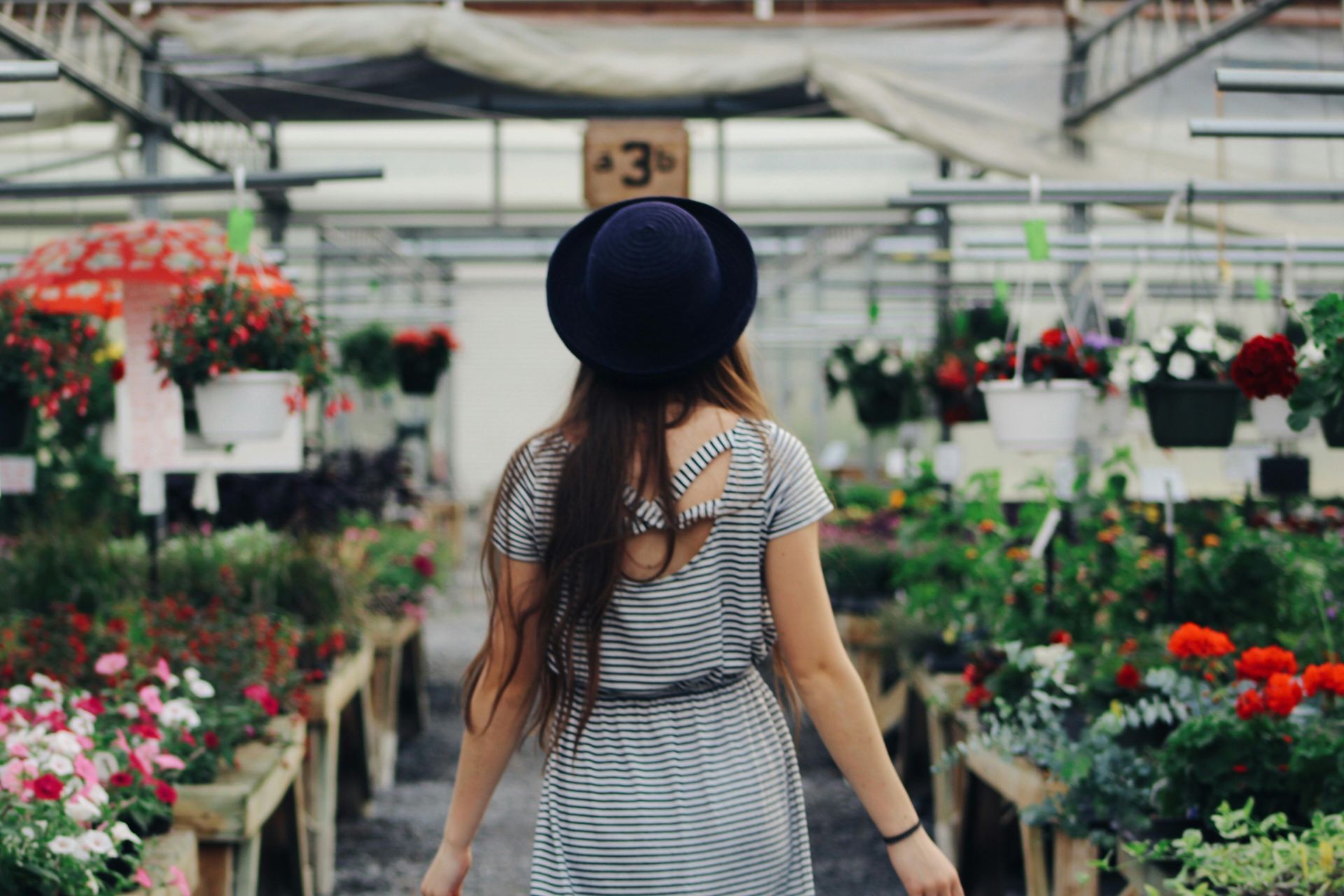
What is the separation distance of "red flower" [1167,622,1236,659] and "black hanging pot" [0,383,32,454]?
2.46m

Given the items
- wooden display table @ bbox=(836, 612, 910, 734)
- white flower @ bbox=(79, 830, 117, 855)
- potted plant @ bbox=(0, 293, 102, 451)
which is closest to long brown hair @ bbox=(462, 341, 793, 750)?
white flower @ bbox=(79, 830, 117, 855)

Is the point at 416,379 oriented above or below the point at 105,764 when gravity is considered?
above

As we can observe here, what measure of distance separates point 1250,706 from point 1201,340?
143 centimetres

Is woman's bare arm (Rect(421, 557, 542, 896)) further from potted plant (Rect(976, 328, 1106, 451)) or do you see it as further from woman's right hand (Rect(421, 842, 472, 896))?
potted plant (Rect(976, 328, 1106, 451))

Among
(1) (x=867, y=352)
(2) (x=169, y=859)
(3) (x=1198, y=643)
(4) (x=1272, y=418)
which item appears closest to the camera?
(2) (x=169, y=859)

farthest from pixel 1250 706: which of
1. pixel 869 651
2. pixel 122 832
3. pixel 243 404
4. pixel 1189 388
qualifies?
pixel 869 651

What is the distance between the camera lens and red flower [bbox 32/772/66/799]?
2.14 m

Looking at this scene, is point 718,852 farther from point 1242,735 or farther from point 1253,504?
point 1253,504

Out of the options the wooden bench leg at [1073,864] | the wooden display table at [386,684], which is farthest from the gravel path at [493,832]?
the wooden bench leg at [1073,864]

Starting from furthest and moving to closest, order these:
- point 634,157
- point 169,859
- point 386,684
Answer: point 386,684
point 634,157
point 169,859

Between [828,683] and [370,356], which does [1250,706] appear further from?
[370,356]

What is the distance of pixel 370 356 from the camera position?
8750mm

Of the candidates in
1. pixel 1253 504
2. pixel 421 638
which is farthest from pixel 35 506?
pixel 1253 504

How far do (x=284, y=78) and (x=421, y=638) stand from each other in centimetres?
252
